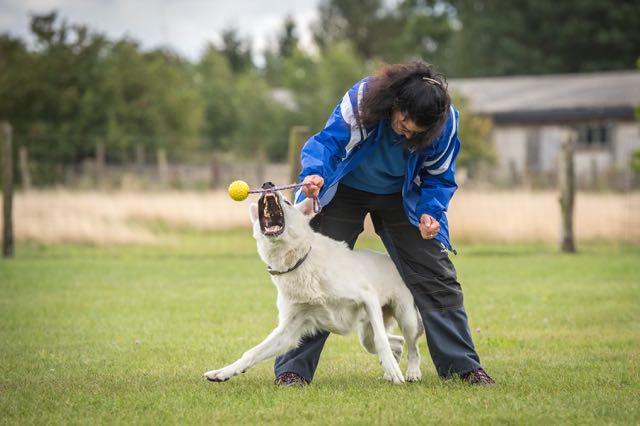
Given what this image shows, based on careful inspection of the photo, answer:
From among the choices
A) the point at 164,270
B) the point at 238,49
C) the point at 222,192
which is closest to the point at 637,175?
the point at 222,192

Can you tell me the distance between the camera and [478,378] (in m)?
6.00

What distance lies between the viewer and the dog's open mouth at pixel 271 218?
5683 millimetres

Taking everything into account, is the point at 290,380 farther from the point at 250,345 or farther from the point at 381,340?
the point at 250,345

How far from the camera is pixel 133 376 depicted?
250 inches

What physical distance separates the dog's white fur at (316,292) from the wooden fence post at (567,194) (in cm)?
1115

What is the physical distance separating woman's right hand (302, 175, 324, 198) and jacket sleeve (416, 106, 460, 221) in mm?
763

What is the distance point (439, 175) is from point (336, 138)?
0.76 meters

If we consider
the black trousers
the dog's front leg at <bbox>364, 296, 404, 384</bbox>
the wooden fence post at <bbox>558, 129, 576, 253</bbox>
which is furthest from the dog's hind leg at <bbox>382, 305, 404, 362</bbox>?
the wooden fence post at <bbox>558, 129, 576, 253</bbox>

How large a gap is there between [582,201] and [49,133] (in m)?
18.8

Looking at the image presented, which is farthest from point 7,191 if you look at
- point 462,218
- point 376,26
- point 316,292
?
point 376,26

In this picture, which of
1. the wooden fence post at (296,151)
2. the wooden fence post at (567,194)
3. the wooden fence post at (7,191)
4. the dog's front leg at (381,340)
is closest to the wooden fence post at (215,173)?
the wooden fence post at (7,191)

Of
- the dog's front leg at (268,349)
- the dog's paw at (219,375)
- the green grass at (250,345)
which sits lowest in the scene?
the green grass at (250,345)

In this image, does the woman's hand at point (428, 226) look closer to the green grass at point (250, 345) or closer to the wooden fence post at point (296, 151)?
the green grass at point (250, 345)

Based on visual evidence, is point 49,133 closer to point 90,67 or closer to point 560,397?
point 90,67
